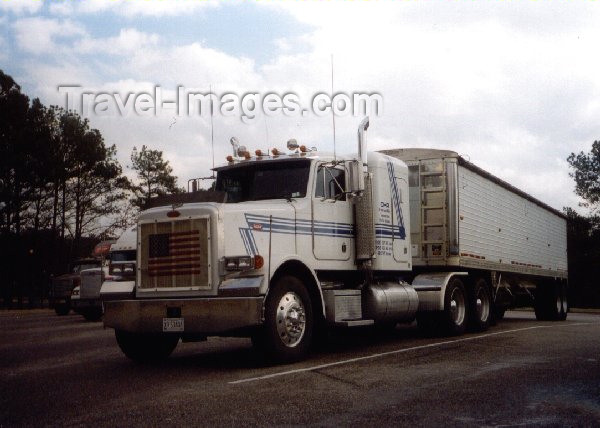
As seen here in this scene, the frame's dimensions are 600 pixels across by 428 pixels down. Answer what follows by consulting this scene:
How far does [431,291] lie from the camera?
13.9 m

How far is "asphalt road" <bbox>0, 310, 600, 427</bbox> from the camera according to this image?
20.5 feet

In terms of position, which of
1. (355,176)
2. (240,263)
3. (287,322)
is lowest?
(287,322)

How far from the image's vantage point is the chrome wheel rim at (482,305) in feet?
50.8

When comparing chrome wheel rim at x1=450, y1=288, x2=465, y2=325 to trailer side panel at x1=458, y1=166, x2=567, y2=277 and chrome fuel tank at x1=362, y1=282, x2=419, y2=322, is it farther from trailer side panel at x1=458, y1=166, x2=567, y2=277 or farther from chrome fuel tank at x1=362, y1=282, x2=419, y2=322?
chrome fuel tank at x1=362, y1=282, x2=419, y2=322

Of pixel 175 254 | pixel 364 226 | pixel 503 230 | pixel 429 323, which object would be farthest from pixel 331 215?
pixel 503 230

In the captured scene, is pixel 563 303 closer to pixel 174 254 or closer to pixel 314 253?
pixel 314 253

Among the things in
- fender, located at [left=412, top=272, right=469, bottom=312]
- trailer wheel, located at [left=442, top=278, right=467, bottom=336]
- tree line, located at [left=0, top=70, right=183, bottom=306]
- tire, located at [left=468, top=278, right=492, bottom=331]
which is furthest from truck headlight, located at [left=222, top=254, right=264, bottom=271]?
tree line, located at [left=0, top=70, right=183, bottom=306]

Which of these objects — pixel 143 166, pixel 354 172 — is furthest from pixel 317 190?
pixel 143 166

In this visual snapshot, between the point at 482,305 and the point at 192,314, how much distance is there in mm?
8360

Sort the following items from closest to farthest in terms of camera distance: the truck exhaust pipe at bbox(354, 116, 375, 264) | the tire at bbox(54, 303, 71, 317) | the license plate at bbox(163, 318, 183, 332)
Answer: the license plate at bbox(163, 318, 183, 332)
the truck exhaust pipe at bbox(354, 116, 375, 264)
the tire at bbox(54, 303, 71, 317)

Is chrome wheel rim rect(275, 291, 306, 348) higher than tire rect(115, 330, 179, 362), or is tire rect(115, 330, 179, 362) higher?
chrome wheel rim rect(275, 291, 306, 348)

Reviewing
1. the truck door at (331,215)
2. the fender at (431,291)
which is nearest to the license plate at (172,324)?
the truck door at (331,215)

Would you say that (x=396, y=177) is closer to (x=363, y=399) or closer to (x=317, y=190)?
(x=317, y=190)

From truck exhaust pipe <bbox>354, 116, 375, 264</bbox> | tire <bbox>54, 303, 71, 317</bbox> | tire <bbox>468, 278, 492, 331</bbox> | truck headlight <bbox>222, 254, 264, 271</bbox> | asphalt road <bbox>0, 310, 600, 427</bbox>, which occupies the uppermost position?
truck exhaust pipe <bbox>354, 116, 375, 264</bbox>
